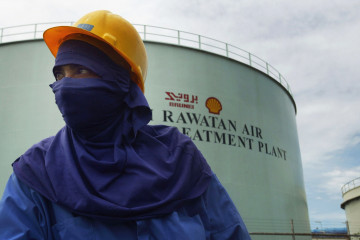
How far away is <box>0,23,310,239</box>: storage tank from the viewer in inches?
337

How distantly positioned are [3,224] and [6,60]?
9.22 meters

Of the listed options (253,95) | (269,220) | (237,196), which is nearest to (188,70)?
(253,95)

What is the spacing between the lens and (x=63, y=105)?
146 centimetres

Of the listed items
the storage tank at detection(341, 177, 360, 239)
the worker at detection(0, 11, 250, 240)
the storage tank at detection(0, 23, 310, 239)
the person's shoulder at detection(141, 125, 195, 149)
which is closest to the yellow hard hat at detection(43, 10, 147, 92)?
the worker at detection(0, 11, 250, 240)

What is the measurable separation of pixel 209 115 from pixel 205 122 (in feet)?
0.82

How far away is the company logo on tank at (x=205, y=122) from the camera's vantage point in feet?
29.3

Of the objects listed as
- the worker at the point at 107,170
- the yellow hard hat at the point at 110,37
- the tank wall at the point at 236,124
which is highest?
the tank wall at the point at 236,124

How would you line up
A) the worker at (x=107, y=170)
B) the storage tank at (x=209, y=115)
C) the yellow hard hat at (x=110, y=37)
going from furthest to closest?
the storage tank at (x=209, y=115), the yellow hard hat at (x=110, y=37), the worker at (x=107, y=170)

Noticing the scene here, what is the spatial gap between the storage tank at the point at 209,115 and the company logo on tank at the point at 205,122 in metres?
0.03

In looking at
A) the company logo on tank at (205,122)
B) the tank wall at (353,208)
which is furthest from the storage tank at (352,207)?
the company logo on tank at (205,122)

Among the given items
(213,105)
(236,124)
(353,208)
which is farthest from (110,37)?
(353,208)

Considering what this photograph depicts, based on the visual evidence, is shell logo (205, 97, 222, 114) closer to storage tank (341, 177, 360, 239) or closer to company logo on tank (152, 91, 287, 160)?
company logo on tank (152, 91, 287, 160)

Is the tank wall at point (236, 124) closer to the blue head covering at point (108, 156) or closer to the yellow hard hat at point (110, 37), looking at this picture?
the yellow hard hat at point (110, 37)

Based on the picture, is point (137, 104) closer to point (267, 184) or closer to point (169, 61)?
point (169, 61)
